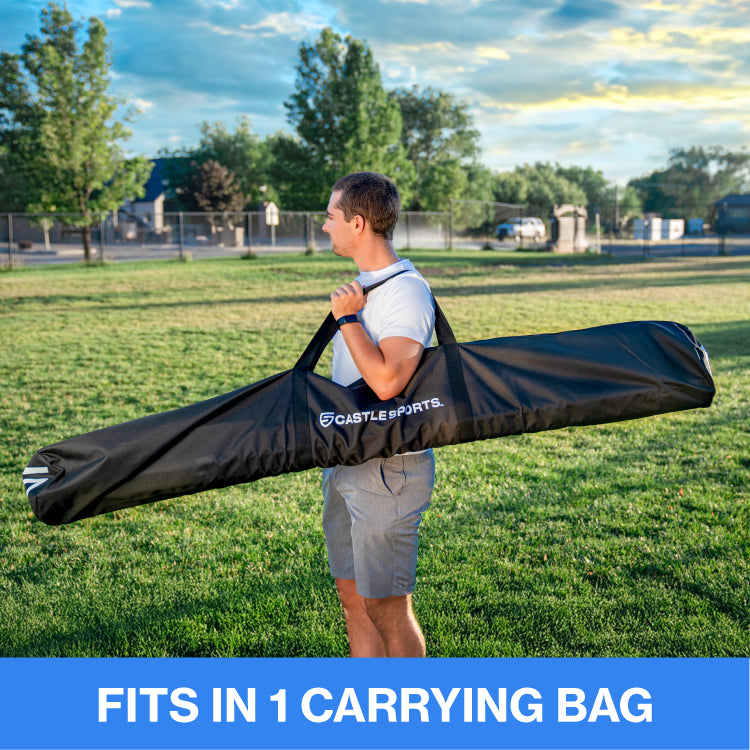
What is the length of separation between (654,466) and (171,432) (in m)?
4.43

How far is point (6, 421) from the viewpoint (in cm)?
728

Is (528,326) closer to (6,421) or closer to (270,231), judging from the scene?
(6,421)

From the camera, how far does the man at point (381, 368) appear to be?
2328mm

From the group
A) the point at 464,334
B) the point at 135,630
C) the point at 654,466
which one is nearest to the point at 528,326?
the point at 464,334

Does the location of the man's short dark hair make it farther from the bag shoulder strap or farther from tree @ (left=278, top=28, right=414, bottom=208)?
tree @ (left=278, top=28, right=414, bottom=208)

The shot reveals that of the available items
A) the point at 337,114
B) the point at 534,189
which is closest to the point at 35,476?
the point at 337,114

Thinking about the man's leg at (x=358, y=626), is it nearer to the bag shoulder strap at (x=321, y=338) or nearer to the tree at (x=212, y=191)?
the bag shoulder strap at (x=321, y=338)

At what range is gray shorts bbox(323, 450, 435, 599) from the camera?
2.44m

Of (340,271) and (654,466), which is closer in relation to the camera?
(654,466)

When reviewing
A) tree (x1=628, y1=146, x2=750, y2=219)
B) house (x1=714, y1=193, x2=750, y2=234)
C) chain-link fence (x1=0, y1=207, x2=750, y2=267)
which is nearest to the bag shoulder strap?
chain-link fence (x1=0, y1=207, x2=750, y2=267)

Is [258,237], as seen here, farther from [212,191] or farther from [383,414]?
[383,414]

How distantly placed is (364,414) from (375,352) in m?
0.22

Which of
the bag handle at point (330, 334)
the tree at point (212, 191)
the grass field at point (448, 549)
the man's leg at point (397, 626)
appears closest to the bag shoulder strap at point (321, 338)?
the bag handle at point (330, 334)

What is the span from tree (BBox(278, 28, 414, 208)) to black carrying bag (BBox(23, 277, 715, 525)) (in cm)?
4395
